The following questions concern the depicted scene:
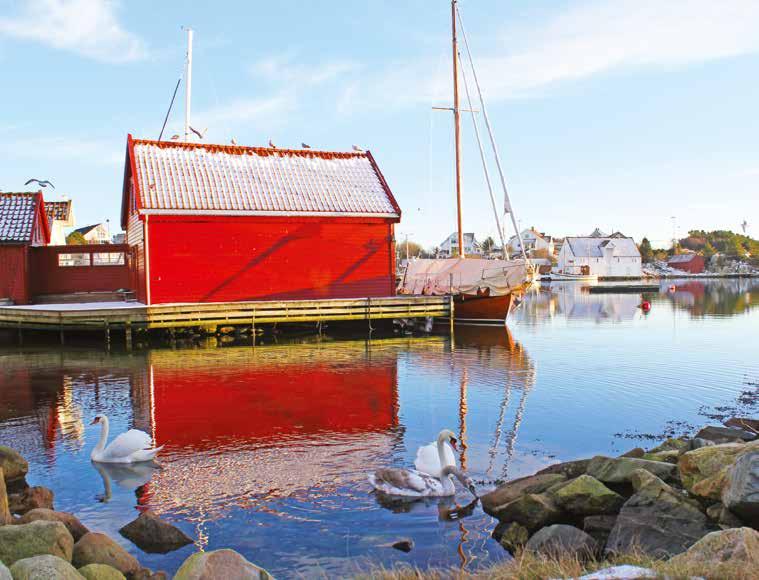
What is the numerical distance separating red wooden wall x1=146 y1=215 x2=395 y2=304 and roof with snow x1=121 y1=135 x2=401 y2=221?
49cm

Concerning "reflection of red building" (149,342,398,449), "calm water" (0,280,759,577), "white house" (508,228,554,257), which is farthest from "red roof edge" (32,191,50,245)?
"white house" (508,228,554,257)

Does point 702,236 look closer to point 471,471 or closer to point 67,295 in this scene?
point 67,295

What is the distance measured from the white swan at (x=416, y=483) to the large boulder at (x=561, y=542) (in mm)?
1785

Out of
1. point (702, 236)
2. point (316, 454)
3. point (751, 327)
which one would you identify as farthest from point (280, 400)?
point (702, 236)

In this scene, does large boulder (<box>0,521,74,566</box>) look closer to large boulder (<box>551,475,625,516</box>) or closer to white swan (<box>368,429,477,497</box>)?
white swan (<box>368,429,477,497</box>)

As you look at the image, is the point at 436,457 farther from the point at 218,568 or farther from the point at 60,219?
the point at 60,219

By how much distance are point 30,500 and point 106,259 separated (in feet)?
85.6

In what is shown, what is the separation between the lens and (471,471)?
32.8 ft

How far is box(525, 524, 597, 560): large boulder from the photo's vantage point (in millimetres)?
6720

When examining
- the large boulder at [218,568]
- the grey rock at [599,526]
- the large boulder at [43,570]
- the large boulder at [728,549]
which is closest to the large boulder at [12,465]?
the large boulder at [43,570]

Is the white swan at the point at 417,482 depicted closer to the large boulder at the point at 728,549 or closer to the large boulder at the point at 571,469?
the large boulder at the point at 571,469

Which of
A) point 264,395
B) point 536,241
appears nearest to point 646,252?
point 536,241

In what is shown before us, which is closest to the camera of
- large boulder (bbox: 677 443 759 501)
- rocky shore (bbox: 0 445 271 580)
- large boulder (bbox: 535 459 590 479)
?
rocky shore (bbox: 0 445 271 580)

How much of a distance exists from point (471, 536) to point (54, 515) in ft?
14.5
